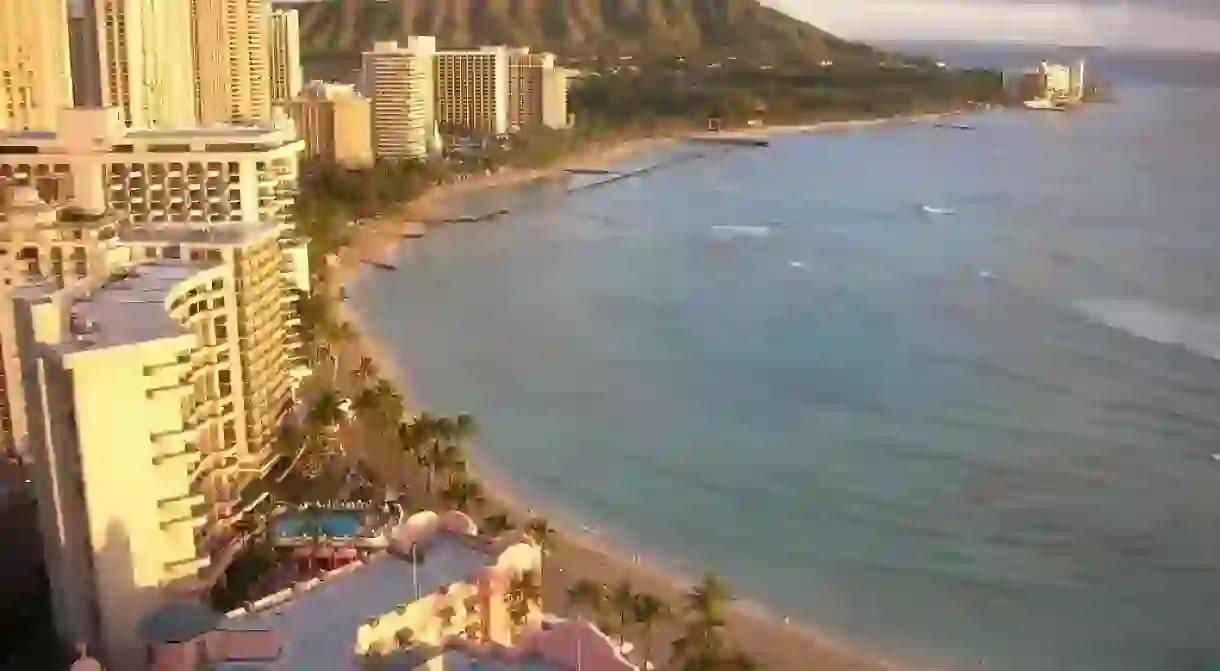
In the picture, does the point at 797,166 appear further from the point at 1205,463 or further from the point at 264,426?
the point at 264,426

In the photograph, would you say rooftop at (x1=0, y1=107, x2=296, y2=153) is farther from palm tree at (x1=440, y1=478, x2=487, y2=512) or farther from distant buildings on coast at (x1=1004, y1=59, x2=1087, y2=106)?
distant buildings on coast at (x1=1004, y1=59, x2=1087, y2=106)

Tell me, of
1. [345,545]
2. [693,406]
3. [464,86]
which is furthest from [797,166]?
[345,545]

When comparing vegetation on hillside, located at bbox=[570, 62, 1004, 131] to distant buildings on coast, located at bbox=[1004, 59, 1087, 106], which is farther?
distant buildings on coast, located at bbox=[1004, 59, 1087, 106]

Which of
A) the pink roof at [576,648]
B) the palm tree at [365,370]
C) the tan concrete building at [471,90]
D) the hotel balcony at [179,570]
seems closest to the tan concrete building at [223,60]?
the tan concrete building at [471,90]

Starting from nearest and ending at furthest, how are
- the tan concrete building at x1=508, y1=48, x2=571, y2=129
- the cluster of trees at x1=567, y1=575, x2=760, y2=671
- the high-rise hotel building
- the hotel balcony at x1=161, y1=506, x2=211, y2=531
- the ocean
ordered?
the hotel balcony at x1=161, y1=506, x2=211, y2=531, the cluster of trees at x1=567, y1=575, x2=760, y2=671, the ocean, the high-rise hotel building, the tan concrete building at x1=508, y1=48, x2=571, y2=129

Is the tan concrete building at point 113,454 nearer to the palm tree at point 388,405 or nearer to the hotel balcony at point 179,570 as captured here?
the hotel balcony at point 179,570

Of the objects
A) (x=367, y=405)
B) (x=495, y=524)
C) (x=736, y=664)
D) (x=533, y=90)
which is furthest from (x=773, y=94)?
(x=736, y=664)

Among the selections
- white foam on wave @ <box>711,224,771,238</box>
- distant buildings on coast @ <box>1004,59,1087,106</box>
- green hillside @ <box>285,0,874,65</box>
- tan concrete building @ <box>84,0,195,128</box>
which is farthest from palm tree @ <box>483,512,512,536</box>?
green hillside @ <box>285,0,874,65</box>
